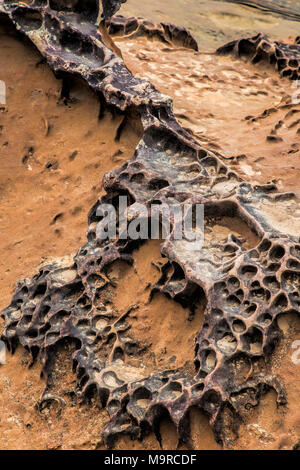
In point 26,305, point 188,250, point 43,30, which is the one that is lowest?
point 26,305

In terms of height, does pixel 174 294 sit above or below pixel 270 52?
below

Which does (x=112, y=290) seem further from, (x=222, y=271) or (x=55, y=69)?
(x=55, y=69)

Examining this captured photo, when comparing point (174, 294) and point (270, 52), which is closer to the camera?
point (174, 294)

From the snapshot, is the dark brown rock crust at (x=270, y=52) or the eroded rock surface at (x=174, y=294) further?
the dark brown rock crust at (x=270, y=52)

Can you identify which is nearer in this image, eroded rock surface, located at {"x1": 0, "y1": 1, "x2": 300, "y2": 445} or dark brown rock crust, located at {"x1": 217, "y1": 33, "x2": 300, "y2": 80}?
eroded rock surface, located at {"x1": 0, "y1": 1, "x2": 300, "y2": 445}

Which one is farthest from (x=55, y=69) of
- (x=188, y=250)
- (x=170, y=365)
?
(x=170, y=365)

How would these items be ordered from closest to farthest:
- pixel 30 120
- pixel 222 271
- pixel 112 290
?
pixel 222 271 < pixel 112 290 < pixel 30 120

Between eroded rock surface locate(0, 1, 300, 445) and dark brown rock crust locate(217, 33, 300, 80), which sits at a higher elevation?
dark brown rock crust locate(217, 33, 300, 80)

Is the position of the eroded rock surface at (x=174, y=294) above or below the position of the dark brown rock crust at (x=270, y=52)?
below
